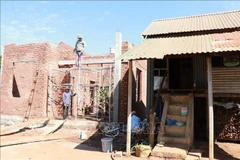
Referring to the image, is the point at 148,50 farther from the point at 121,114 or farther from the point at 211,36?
the point at 121,114

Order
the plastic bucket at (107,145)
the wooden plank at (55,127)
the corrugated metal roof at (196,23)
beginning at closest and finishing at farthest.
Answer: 1. the plastic bucket at (107,145)
2. the corrugated metal roof at (196,23)
3. the wooden plank at (55,127)

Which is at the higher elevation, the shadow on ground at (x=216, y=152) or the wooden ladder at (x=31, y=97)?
the wooden ladder at (x=31, y=97)

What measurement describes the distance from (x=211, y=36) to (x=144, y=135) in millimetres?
4534

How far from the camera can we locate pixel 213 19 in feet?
34.3

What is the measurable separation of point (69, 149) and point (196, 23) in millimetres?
7553

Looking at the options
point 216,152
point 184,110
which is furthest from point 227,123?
point 184,110

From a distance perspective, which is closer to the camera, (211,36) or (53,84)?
(211,36)

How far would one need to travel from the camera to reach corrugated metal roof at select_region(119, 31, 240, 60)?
6696mm

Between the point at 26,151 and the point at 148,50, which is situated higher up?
the point at 148,50

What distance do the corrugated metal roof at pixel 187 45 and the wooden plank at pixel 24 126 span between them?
22.1 ft

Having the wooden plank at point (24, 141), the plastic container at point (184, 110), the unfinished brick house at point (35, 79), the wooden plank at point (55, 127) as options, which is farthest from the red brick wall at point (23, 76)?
the plastic container at point (184, 110)

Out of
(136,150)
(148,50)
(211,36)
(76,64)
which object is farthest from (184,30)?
(76,64)

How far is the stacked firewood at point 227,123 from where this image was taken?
915 centimetres

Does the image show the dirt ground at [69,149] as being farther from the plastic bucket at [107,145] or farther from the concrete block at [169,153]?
the concrete block at [169,153]
